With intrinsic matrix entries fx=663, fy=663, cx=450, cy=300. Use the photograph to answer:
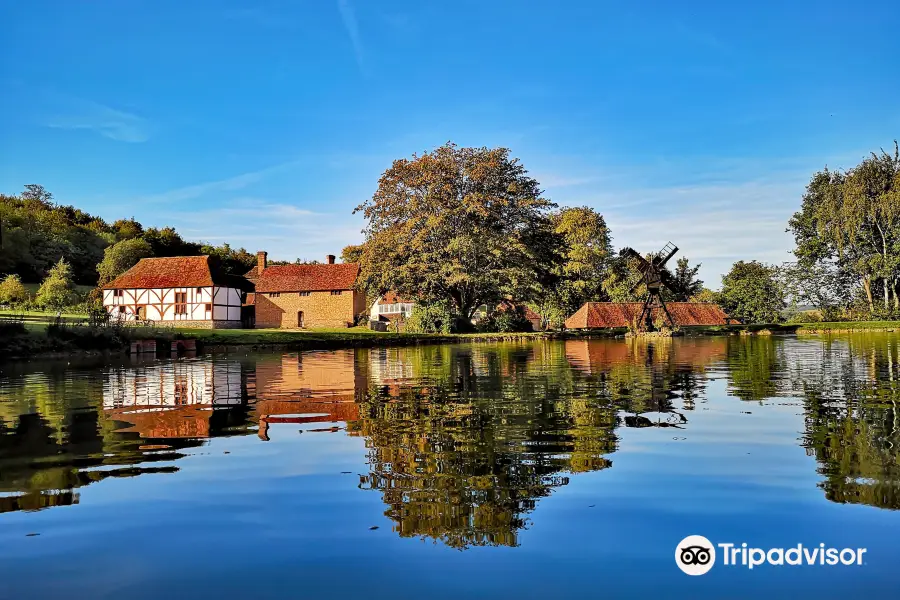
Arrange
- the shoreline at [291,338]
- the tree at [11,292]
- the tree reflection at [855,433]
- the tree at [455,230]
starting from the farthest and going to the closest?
the tree at [11,292], the tree at [455,230], the shoreline at [291,338], the tree reflection at [855,433]

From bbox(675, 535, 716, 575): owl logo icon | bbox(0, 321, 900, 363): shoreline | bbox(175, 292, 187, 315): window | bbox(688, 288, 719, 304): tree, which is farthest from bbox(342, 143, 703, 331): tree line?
bbox(675, 535, 716, 575): owl logo icon

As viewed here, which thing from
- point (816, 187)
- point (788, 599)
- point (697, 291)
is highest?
point (816, 187)

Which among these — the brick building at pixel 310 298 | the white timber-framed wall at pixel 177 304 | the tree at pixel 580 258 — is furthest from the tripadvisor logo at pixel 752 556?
the brick building at pixel 310 298

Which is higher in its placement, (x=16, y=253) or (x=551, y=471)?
(x=16, y=253)

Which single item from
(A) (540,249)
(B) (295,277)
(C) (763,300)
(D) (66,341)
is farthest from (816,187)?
(D) (66,341)

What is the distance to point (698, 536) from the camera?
5133 millimetres

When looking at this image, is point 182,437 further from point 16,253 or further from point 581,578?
point 16,253

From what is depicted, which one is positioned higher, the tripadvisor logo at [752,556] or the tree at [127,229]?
the tree at [127,229]

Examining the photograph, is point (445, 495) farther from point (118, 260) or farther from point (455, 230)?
point (118, 260)

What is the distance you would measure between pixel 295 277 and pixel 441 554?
7722 cm

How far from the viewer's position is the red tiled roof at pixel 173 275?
2810 inches

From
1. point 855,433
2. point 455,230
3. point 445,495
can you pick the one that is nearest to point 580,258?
point 455,230

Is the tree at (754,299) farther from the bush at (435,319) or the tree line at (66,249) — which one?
the tree line at (66,249)

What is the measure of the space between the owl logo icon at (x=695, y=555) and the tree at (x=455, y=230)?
149ft
